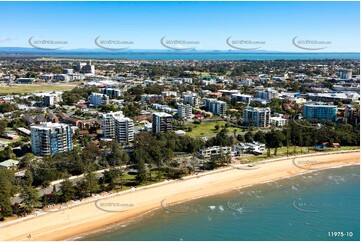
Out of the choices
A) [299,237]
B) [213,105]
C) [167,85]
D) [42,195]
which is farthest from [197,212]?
[167,85]

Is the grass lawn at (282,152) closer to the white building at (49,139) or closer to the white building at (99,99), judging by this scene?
the white building at (49,139)

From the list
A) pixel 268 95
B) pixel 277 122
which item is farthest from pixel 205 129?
pixel 268 95

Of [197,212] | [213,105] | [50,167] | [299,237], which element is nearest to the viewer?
[299,237]

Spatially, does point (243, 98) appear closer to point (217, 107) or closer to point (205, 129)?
point (217, 107)

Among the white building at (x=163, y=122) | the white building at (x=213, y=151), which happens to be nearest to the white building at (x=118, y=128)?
the white building at (x=163, y=122)

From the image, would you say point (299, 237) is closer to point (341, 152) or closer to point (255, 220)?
point (255, 220)

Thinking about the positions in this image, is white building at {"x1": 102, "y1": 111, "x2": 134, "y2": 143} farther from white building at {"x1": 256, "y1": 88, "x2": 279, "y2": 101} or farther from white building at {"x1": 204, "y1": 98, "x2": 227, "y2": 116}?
white building at {"x1": 256, "y1": 88, "x2": 279, "y2": 101}
